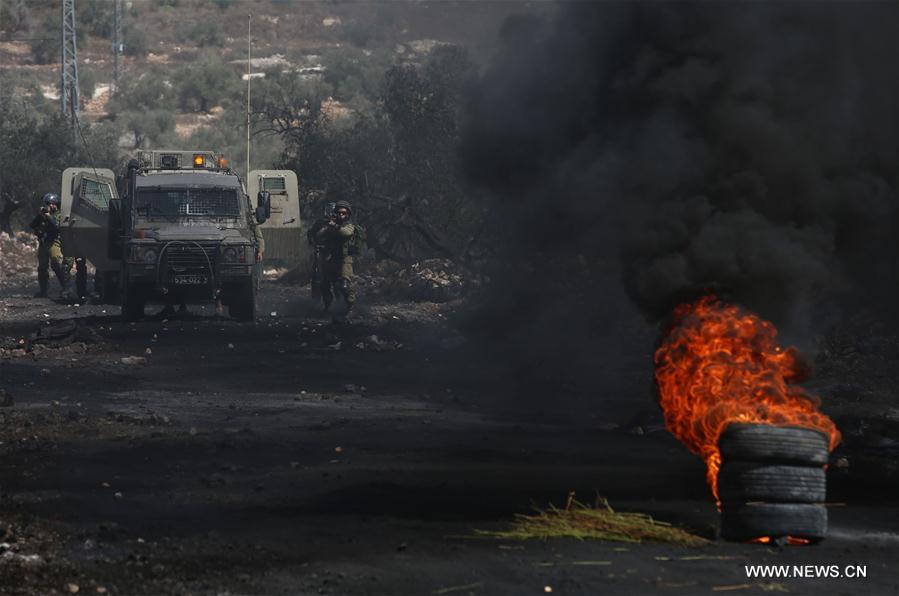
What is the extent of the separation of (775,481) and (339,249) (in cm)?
1521

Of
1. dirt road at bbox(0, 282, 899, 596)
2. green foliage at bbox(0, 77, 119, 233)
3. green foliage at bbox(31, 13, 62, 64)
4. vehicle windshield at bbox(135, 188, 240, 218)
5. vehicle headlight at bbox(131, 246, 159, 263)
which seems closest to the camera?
dirt road at bbox(0, 282, 899, 596)

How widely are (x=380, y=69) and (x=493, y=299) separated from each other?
44.0 meters

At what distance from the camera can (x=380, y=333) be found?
21.6m

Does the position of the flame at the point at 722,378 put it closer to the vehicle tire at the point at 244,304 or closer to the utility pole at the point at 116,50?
the vehicle tire at the point at 244,304

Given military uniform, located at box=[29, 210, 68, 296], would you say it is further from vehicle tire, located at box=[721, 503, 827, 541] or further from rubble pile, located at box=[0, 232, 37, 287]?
vehicle tire, located at box=[721, 503, 827, 541]

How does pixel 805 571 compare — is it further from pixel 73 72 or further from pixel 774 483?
pixel 73 72

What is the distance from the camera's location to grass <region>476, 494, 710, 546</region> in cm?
865

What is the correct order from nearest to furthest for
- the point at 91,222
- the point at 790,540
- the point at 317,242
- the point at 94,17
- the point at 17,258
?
1. the point at 790,540
2. the point at 317,242
3. the point at 91,222
4. the point at 17,258
5. the point at 94,17

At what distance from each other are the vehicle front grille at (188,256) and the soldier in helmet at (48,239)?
241 inches

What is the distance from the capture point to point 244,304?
23562 mm

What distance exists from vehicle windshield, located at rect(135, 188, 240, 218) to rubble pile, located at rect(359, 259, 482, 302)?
499 centimetres

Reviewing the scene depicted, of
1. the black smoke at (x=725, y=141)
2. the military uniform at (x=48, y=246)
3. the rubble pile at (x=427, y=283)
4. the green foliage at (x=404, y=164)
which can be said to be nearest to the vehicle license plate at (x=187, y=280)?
the rubble pile at (x=427, y=283)

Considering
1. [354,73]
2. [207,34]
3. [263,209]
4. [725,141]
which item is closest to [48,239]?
[263,209]

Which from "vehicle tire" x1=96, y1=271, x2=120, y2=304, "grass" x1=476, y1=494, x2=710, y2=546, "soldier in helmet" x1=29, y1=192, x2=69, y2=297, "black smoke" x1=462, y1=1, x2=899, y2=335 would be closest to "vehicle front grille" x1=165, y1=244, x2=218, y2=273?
"vehicle tire" x1=96, y1=271, x2=120, y2=304
